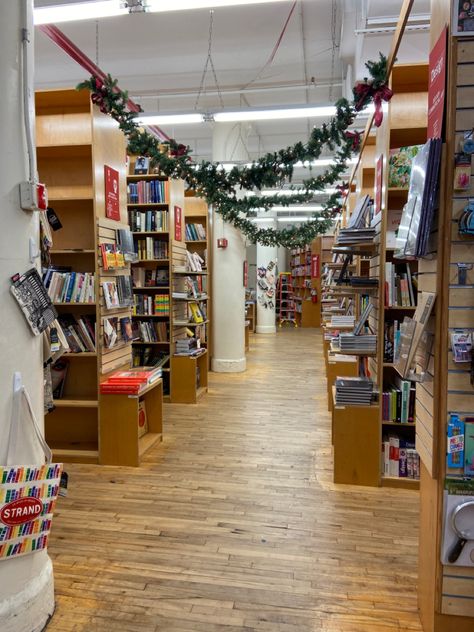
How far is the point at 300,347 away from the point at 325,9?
23.6 ft

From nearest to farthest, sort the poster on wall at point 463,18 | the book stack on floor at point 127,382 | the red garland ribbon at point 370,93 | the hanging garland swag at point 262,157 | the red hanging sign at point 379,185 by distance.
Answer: the poster on wall at point 463,18 → the red garland ribbon at point 370,93 → the hanging garland swag at point 262,157 → the red hanging sign at point 379,185 → the book stack on floor at point 127,382

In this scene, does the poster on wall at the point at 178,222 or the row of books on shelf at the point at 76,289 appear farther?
the poster on wall at the point at 178,222

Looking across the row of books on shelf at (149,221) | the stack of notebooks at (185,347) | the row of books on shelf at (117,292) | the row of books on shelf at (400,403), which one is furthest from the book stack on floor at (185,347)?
the row of books on shelf at (400,403)

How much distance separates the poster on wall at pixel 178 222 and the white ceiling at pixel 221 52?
1.23 meters

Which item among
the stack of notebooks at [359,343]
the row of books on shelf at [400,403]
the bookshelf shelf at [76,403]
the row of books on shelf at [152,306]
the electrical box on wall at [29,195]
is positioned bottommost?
the bookshelf shelf at [76,403]

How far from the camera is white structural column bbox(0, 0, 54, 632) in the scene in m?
1.85

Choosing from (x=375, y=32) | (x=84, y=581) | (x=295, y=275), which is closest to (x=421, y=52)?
(x=375, y=32)

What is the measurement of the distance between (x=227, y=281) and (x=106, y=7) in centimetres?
463

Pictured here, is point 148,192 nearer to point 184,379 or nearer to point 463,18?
point 184,379

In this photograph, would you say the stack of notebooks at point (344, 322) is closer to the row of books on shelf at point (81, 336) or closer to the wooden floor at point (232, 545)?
the wooden floor at point (232, 545)

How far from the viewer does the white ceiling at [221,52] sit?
536cm

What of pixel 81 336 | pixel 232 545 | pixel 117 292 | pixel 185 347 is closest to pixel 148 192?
pixel 185 347

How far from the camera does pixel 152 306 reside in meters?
5.86

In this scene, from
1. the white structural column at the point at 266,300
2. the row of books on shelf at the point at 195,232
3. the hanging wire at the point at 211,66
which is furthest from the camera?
the white structural column at the point at 266,300
